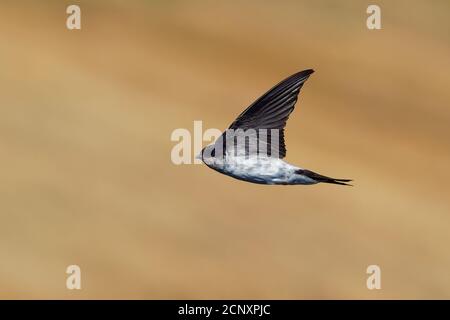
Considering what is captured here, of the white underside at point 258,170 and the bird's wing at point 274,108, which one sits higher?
the bird's wing at point 274,108

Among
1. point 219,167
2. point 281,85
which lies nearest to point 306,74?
point 281,85

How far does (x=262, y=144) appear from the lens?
5.69ft

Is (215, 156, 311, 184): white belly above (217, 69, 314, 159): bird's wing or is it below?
below

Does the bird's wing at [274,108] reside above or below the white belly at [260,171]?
above

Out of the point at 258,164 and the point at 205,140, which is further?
the point at 205,140

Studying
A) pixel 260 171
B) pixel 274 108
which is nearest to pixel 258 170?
pixel 260 171

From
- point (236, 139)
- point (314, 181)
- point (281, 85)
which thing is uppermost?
point (281, 85)

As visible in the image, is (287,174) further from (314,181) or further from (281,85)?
(281,85)

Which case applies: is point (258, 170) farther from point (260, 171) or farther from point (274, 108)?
point (274, 108)

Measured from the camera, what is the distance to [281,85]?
1.70 m

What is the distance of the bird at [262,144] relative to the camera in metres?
1.68

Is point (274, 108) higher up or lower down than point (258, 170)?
higher up

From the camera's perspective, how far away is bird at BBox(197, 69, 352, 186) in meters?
1.68

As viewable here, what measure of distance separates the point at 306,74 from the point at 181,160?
433 millimetres
